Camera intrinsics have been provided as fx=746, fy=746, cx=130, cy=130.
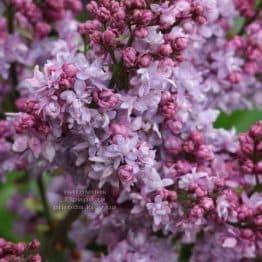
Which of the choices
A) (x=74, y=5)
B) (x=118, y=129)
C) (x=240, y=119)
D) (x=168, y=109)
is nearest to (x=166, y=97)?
(x=168, y=109)

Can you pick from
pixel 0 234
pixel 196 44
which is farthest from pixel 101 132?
pixel 0 234

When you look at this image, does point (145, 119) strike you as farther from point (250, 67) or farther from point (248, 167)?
point (250, 67)

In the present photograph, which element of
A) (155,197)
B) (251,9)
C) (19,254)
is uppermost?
(251,9)

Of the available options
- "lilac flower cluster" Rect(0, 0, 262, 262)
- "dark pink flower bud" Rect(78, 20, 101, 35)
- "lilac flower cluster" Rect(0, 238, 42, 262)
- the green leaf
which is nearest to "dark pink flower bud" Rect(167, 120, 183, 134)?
"lilac flower cluster" Rect(0, 0, 262, 262)

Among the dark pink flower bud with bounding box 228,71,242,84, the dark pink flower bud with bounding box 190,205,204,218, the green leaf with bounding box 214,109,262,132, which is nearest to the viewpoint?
the dark pink flower bud with bounding box 190,205,204,218

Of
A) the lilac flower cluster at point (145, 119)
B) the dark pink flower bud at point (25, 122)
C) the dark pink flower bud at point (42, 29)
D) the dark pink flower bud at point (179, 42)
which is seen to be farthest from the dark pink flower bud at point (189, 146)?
the dark pink flower bud at point (42, 29)

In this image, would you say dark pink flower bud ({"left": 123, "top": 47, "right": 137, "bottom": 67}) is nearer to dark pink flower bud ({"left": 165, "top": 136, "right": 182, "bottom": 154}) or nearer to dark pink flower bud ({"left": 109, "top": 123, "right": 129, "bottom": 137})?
dark pink flower bud ({"left": 109, "top": 123, "right": 129, "bottom": 137})

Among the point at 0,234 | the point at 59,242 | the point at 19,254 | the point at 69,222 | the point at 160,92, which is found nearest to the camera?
the point at 19,254

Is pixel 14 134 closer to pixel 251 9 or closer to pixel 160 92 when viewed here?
pixel 160 92
